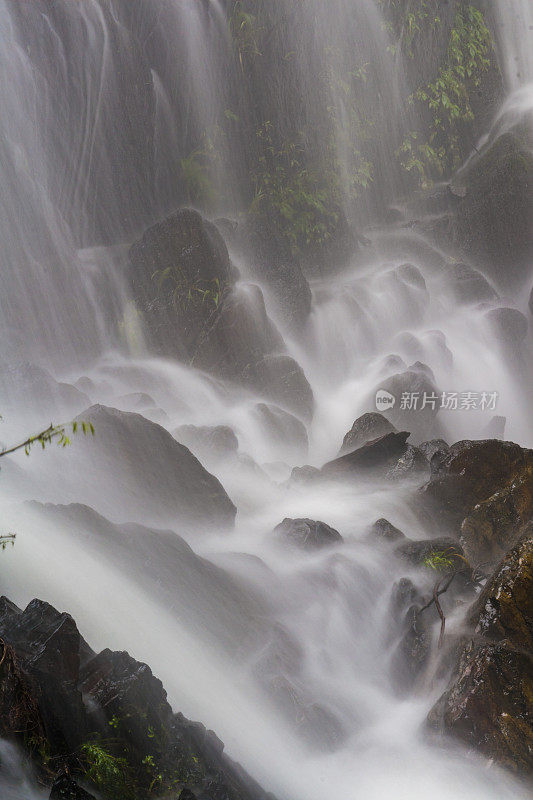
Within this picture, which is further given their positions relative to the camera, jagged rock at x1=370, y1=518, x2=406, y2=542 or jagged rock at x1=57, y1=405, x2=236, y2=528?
jagged rock at x1=57, y1=405, x2=236, y2=528

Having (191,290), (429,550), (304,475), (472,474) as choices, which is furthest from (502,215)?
(429,550)

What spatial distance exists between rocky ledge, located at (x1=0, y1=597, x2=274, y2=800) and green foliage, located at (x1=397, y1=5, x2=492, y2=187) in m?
22.1

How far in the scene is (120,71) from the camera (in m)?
18.1

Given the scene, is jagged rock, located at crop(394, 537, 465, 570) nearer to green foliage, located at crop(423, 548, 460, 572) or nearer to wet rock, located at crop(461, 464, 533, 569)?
green foliage, located at crop(423, 548, 460, 572)

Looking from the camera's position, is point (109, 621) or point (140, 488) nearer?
point (109, 621)

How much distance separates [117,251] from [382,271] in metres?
8.05

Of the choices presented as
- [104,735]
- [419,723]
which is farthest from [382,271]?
[104,735]

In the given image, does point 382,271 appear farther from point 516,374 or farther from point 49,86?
point 49,86

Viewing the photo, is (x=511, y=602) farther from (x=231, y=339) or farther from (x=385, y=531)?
(x=231, y=339)

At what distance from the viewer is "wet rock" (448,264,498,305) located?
62.4 ft

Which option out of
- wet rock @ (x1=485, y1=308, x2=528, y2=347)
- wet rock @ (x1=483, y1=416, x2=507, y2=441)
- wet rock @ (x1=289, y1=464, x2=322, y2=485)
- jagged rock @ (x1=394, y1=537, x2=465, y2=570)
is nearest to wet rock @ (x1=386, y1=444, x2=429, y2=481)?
wet rock @ (x1=289, y1=464, x2=322, y2=485)

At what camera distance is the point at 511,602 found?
18.8 ft

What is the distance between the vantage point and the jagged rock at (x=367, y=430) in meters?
11.6

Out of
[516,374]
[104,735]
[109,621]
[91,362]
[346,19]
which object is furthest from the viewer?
[346,19]
